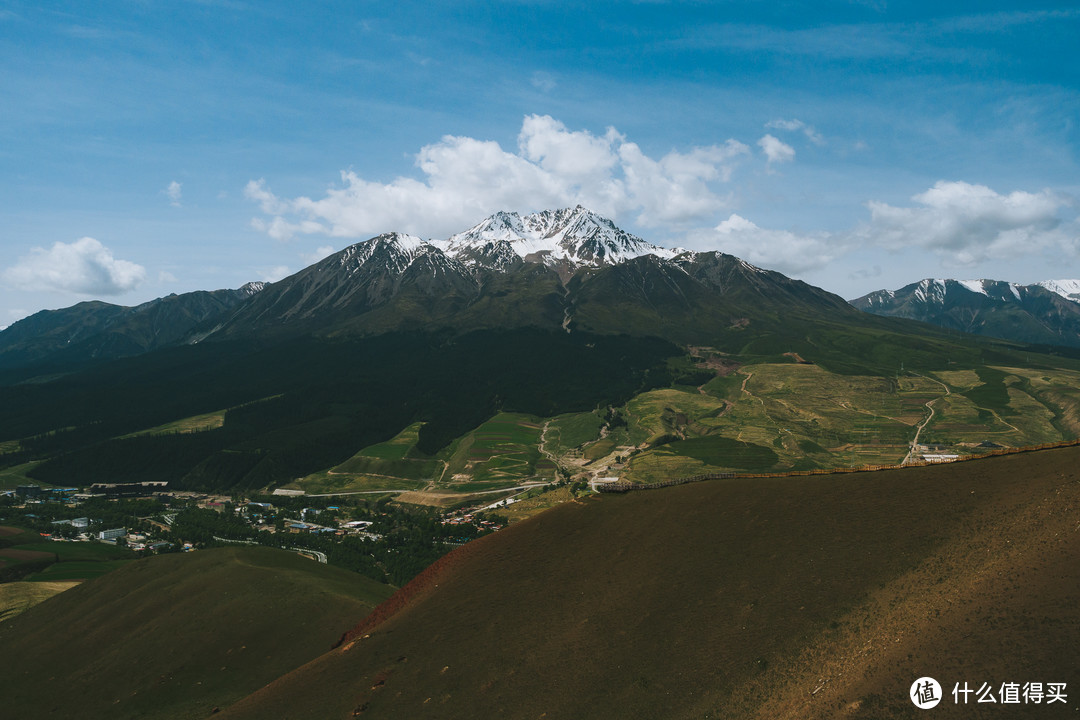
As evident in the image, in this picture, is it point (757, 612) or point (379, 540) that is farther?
point (379, 540)

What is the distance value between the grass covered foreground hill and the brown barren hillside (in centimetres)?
2043

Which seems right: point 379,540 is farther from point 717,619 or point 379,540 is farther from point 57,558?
point 717,619

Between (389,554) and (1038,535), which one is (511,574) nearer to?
(1038,535)

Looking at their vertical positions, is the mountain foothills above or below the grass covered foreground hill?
above

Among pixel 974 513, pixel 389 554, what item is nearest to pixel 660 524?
pixel 974 513

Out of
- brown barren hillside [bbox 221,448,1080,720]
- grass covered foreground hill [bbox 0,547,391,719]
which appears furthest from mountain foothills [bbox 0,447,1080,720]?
grass covered foreground hill [bbox 0,547,391,719]

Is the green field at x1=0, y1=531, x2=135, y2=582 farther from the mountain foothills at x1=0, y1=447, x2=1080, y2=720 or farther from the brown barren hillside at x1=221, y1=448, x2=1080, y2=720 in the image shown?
the brown barren hillside at x1=221, y1=448, x2=1080, y2=720

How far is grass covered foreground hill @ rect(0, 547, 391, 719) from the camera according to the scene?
Result: 67.8m

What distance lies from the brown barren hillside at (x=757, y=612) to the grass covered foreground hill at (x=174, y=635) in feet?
67.0

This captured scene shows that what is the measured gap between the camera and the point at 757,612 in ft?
135

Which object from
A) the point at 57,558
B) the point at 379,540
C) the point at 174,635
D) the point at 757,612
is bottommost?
the point at 379,540

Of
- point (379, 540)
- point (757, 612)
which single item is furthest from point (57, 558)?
point (757, 612)

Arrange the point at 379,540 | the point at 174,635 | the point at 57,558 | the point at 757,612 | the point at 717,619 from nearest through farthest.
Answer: the point at 757,612
the point at 717,619
the point at 174,635
the point at 57,558
the point at 379,540

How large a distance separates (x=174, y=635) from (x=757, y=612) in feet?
257
